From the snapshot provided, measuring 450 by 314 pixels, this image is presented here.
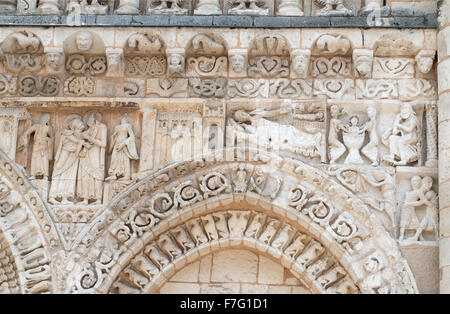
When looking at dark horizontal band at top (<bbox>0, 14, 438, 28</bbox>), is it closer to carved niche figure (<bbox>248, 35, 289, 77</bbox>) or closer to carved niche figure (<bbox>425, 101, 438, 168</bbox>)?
carved niche figure (<bbox>248, 35, 289, 77</bbox>)

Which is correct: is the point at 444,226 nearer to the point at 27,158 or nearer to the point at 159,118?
the point at 159,118

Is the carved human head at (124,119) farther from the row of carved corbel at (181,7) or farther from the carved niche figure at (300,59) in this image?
the carved niche figure at (300,59)

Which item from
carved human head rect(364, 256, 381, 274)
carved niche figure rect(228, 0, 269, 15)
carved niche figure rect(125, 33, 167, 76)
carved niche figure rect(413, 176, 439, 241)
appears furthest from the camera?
carved niche figure rect(228, 0, 269, 15)

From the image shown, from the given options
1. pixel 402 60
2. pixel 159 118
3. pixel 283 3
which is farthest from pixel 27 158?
pixel 402 60

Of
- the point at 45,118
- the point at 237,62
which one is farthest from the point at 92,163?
the point at 237,62

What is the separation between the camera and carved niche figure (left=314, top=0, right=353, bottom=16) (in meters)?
11.4

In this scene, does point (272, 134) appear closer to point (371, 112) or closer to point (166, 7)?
point (371, 112)

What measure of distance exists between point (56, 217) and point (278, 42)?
265cm

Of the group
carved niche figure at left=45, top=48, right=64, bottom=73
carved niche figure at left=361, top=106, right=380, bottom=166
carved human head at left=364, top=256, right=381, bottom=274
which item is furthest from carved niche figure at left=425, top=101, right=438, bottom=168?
carved niche figure at left=45, top=48, right=64, bottom=73

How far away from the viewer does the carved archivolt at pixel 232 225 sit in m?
10.7

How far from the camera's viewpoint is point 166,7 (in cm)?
1160

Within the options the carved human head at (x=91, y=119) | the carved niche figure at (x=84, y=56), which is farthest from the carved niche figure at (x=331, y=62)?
the carved human head at (x=91, y=119)

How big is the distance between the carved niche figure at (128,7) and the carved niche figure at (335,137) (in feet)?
7.06

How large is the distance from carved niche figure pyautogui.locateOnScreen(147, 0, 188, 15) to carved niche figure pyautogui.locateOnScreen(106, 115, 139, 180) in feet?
3.81
